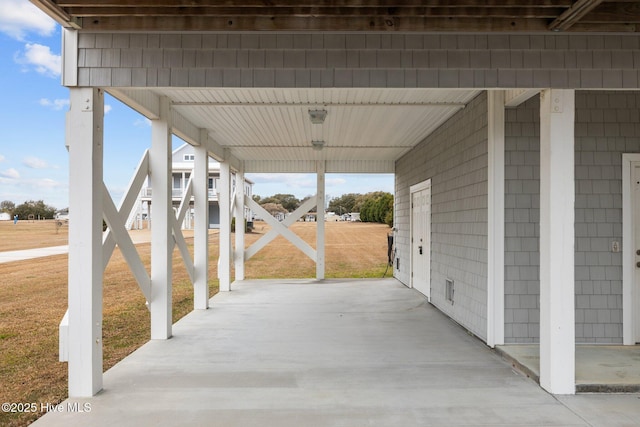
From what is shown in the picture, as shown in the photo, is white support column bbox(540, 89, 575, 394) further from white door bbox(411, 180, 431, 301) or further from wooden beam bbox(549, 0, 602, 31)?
white door bbox(411, 180, 431, 301)

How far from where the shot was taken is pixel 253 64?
362 centimetres

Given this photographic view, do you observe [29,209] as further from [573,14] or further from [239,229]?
[573,14]

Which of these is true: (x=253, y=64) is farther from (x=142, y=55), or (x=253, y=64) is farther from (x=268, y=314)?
(x=268, y=314)

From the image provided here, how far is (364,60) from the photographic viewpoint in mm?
3619

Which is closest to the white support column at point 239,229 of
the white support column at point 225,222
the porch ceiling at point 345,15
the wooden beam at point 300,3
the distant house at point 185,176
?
the white support column at point 225,222

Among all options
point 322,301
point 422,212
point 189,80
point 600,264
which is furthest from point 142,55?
point 422,212

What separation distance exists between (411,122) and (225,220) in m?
4.44

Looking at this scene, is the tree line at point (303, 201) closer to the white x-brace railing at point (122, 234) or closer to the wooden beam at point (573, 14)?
the white x-brace railing at point (122, 234)

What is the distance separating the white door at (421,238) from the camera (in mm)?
7992

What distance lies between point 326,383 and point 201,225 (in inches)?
156

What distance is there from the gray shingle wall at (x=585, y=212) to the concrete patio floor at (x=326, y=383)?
77cm

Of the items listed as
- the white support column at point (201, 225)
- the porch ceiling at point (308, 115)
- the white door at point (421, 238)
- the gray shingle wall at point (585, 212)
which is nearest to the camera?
the gray shingle wall at point (585, 212)

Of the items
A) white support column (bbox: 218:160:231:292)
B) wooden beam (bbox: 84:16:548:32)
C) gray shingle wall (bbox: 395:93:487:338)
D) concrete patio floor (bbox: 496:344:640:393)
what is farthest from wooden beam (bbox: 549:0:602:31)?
white support column (bbox: 218:160:231:292)

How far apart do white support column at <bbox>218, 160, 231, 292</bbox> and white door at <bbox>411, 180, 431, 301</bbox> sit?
3.87 m
